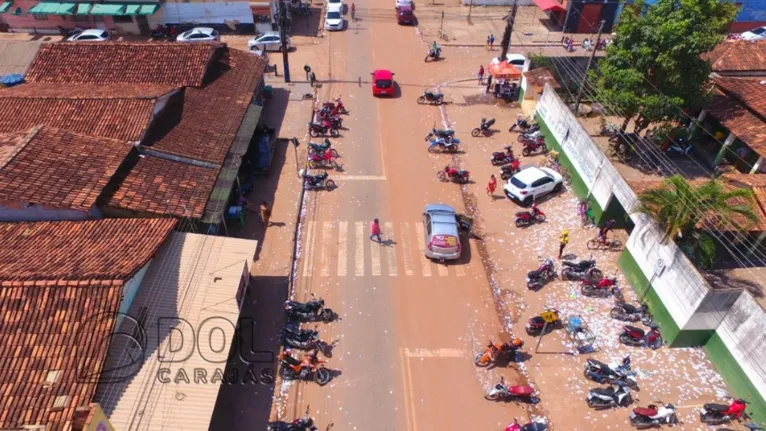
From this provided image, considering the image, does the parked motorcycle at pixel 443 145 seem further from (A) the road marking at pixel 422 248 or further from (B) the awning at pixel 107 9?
(B) the awning at pixel 107 9

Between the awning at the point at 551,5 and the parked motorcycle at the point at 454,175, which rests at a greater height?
the awning at the point at 551,5

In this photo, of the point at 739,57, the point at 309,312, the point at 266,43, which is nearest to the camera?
the point at 309,312

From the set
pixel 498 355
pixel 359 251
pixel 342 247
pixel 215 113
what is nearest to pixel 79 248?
pixel 342 247

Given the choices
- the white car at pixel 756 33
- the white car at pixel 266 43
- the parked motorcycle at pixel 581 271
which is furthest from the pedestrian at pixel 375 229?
the white car at pixel 756 33

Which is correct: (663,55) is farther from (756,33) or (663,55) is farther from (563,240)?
(756,33)

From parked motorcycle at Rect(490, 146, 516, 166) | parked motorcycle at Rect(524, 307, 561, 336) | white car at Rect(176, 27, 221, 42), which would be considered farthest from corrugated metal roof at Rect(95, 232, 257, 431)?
white car at Rect(176, 27, 221, 42)

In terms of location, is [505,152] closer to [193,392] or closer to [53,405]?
[193,392]

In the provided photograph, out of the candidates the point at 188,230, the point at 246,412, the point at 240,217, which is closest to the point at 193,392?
the point at 246,412
